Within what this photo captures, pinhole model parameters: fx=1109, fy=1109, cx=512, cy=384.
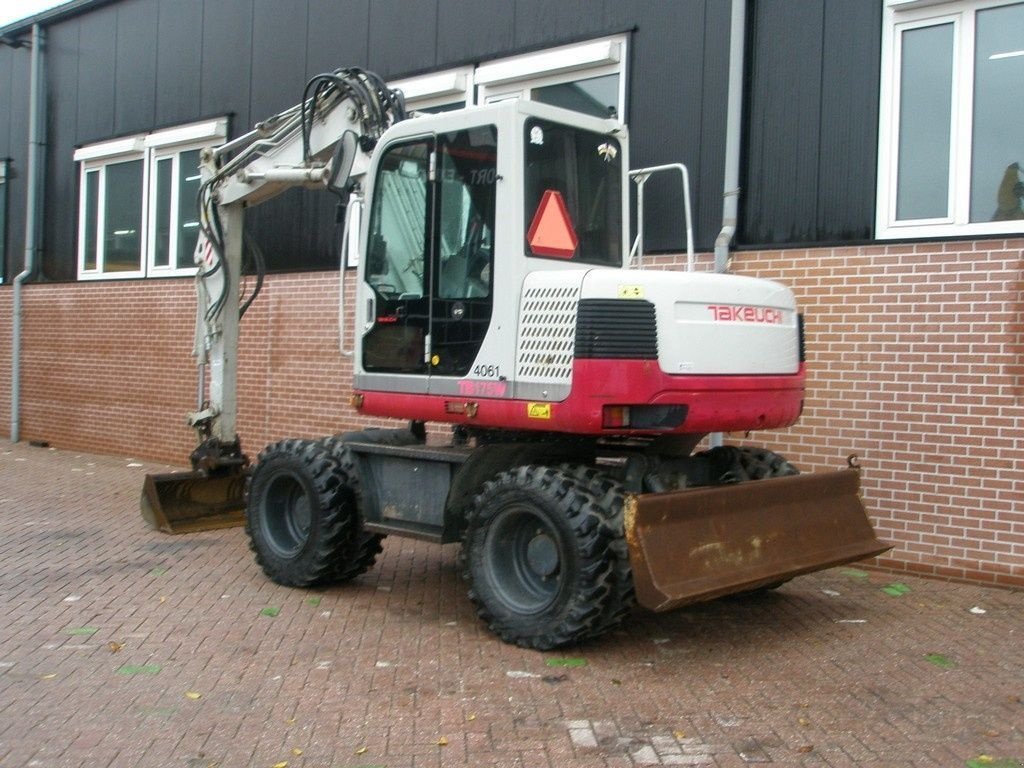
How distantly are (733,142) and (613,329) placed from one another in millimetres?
3435

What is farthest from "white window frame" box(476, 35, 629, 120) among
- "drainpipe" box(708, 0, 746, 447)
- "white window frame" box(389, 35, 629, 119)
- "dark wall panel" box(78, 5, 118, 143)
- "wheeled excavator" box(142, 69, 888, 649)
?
"dark wall panel" box(78, 5, 118, 143)

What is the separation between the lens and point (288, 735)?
15.5 ft

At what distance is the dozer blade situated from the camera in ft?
29.4

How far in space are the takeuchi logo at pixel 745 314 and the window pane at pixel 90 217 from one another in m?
11.7

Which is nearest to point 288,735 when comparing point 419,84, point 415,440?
point 415,440

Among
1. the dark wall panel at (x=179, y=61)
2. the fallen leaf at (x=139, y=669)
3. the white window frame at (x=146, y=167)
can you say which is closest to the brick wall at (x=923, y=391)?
the fallen leaf at (x=139, y=669)

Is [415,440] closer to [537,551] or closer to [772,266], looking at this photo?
[537,551]

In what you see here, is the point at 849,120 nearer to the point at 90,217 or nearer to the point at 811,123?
the point at 811,123

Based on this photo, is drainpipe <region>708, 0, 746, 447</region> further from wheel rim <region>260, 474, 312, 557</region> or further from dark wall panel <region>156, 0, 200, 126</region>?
dark wall panel <region>156, 0, 200, 126</region>

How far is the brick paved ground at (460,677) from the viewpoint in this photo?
4.60m

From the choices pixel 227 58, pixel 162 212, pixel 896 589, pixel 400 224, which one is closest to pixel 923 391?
pixel 896 589

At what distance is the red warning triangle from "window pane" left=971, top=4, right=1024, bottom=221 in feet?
10.4

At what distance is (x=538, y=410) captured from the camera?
5867 millimetres

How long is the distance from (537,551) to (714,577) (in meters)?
0.96
